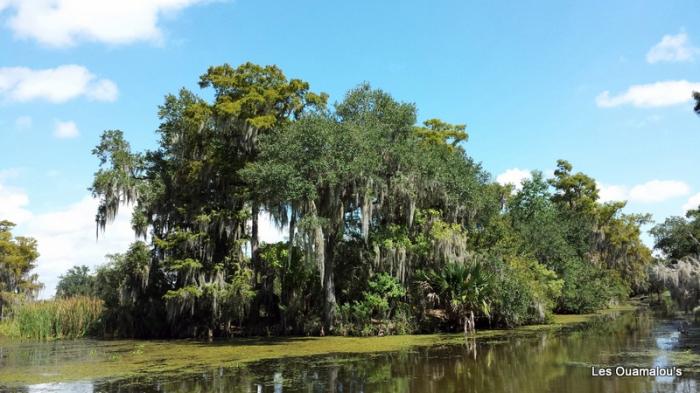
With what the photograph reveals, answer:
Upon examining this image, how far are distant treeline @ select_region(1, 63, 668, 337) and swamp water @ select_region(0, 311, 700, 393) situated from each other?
240cm

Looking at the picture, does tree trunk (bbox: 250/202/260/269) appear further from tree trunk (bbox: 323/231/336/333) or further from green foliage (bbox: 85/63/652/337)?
tree trunk (bbox: 323/231/336/333)

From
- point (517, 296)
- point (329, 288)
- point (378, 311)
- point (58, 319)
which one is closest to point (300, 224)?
point (329, 288)

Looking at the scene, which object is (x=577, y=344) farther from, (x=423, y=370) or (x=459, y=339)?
(x=423, y=370)

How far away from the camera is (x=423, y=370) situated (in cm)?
1235

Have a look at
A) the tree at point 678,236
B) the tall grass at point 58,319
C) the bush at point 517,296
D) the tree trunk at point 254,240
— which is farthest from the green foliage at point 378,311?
the tree at point 678,236

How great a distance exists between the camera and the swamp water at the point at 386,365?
10406mm

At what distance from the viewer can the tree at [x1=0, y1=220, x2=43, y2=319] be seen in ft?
130

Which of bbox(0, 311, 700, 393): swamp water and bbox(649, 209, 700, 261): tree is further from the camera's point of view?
bbox(649, 209, 700, 261): tree

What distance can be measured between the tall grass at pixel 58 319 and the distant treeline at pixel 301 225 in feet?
5.37

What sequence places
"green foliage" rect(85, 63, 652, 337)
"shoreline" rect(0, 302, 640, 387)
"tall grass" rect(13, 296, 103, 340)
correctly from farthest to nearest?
"tall grass" rect(13, 296, 103, 340) < "green foliage" rect(85, 63, 652, 337) < "shoreline" rect(0, 302, 640, 387)

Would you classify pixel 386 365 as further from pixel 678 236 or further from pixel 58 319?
pixel 678 236

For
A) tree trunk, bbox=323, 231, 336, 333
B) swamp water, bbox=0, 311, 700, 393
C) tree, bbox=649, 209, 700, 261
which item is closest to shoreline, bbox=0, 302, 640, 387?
swamp water, bbox=0, 311, 700, 393

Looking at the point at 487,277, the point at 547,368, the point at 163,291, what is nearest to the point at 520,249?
the point at 487,277

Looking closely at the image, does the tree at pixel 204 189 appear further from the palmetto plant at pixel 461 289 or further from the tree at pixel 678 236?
the tree at pixel 678 236
